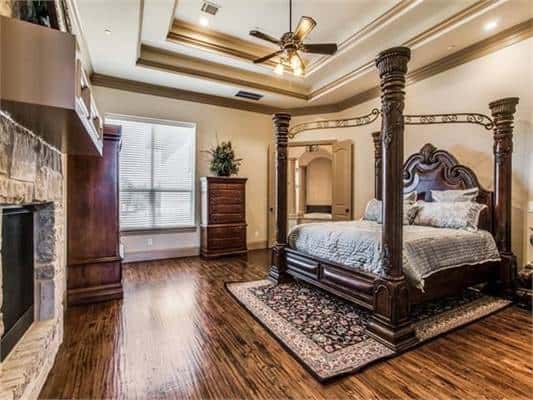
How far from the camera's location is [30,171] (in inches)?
61.0

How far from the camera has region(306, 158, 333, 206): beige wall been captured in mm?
8859

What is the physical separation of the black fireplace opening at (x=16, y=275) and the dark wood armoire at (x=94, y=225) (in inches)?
46.8

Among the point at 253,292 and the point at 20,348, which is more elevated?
the point at 20,348

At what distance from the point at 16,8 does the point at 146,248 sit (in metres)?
4.34

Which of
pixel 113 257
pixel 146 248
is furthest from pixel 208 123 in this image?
pixel 113 257

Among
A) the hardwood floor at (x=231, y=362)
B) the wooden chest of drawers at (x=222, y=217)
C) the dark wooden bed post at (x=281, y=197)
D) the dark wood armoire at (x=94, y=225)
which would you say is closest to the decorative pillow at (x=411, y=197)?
the hardwood floor at (x=231, y=362)

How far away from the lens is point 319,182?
8977 mm

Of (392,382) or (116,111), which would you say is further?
(116,111)

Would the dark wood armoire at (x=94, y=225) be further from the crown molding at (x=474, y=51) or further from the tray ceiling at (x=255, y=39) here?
the crown molding at (x=474, y=51)

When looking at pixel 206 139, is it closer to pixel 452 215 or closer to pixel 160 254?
pixel 160 254

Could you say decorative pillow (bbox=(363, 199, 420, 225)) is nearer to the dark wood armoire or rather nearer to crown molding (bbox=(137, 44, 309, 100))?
crown molding (bbox=(137, 44, 309, 100))

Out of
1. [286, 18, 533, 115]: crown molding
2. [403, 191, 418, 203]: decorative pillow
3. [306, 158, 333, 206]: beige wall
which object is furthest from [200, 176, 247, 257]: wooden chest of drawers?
[306, 158, 333, 206]: beige wall

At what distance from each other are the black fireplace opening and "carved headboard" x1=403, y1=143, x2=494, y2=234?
458cm

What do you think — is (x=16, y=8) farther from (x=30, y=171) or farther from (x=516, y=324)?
(x=516, y=324)
